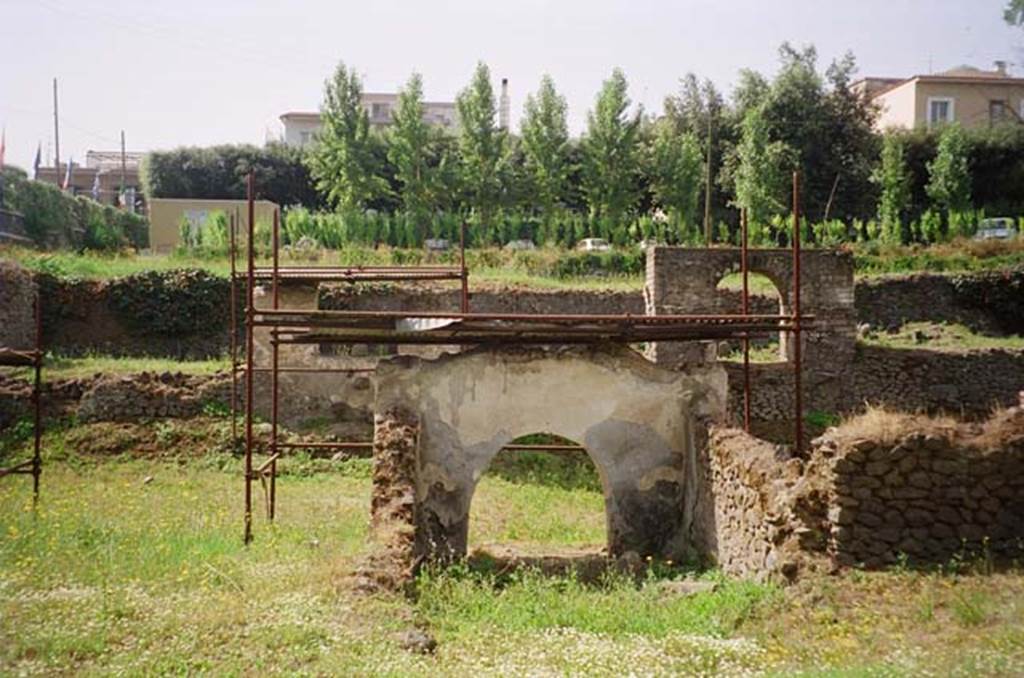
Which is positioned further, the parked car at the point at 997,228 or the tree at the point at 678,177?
the tree at the point at 678,177

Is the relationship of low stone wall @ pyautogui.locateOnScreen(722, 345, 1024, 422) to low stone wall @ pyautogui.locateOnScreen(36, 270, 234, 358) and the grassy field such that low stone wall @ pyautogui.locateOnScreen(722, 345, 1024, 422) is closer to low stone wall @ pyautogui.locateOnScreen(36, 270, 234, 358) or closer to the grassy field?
the grassy field

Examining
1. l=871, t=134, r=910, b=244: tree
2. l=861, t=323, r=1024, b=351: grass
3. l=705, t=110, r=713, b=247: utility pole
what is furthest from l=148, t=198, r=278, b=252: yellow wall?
l=861, t=323, r=1024, b=351: grass

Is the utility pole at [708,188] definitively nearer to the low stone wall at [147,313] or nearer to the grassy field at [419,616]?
the low stone wall at [147,313]

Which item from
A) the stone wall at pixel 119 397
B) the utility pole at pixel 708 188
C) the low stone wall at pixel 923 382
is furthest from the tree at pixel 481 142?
the stone wall at pixel 119 397

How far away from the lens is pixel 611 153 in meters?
38.6

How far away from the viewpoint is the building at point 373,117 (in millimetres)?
65125

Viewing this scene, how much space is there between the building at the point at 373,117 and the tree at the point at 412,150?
19.0 m

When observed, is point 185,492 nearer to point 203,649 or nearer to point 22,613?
point 22,613

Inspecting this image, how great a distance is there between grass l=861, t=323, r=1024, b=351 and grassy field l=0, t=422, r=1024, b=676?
16409 millimetres

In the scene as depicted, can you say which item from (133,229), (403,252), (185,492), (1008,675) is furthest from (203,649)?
(133,229)

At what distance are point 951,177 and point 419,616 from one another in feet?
128

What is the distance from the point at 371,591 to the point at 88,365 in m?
14.9

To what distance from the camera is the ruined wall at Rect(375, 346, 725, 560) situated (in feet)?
38.6

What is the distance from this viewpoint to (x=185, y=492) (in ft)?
47.5
